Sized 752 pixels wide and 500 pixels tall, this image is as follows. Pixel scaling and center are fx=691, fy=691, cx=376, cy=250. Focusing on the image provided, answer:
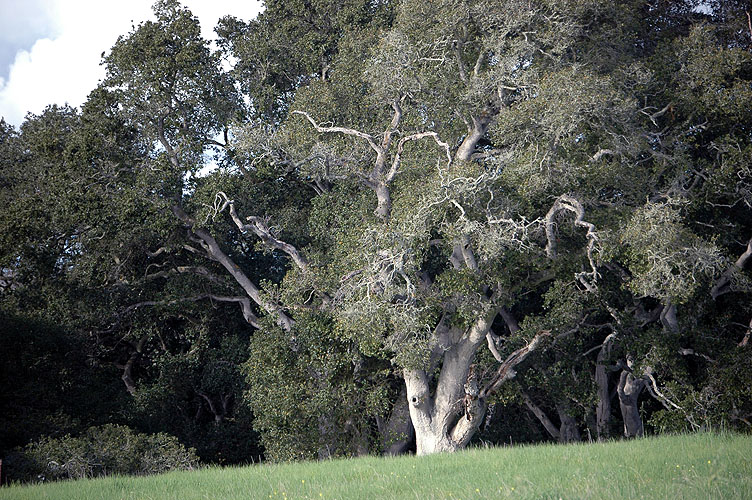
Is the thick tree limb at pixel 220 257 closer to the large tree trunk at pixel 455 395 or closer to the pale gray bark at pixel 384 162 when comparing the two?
the pale gray bark at pixel 384 162

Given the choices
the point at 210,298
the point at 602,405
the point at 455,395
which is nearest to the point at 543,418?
the point at 602,405

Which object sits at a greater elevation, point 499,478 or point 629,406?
point 499,478

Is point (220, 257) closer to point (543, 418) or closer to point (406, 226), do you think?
point (406, 226)

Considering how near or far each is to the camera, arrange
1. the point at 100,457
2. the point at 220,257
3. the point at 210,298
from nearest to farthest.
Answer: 1. the point at 100,457
2. the point at 220,257
3. the point at 210,298

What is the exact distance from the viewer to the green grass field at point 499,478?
7.05m

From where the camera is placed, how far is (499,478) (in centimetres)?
813

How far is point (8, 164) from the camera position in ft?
77.2

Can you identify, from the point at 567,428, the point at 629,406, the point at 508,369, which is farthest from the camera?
the point at 567,428

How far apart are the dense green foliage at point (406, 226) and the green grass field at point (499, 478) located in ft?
13.3

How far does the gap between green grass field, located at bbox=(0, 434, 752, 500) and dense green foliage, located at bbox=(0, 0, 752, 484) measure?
159 inches

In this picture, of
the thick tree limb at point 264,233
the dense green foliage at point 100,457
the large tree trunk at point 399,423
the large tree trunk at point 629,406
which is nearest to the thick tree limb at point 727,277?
the large tree trunk at point 629,406

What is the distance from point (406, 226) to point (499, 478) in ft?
22.7

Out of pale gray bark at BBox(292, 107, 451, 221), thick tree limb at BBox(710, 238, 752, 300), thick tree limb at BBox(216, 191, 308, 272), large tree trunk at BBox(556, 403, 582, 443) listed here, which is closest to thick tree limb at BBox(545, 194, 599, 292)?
pale gray bark at BBox(292, 107, 451, 221)

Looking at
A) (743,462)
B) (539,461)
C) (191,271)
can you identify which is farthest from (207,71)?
(743,462)
